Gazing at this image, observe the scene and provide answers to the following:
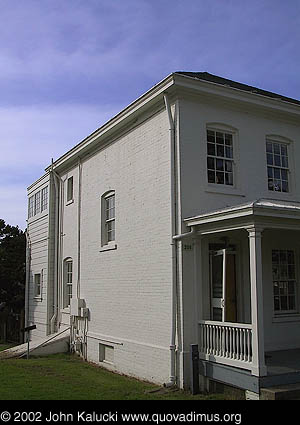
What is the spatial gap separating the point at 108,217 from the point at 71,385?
18.0 feet

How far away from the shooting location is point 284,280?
12266 mm

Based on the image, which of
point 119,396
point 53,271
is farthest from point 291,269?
point 53,271

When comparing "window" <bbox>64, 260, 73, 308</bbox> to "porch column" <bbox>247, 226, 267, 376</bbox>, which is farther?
"window" <bbox>64, 260, 73, 308</bbox>

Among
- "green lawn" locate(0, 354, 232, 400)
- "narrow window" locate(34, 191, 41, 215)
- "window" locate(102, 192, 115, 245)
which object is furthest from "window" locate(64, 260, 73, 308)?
"narrow window" locate(34, 191, 41, 215)

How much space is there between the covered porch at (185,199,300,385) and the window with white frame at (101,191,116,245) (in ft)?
13.4

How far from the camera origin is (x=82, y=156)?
16.6 meters

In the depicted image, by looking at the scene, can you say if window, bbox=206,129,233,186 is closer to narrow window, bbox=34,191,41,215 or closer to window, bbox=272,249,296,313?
window, bbox=272,249,296,313

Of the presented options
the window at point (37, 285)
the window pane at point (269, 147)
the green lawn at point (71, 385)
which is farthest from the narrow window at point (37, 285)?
the window pane at point (269, 147)

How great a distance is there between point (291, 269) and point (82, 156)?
800cm

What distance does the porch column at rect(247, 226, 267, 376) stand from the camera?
8.56 m

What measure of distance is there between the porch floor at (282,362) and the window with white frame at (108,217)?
573cm

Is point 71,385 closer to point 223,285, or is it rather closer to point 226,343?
point 226,343

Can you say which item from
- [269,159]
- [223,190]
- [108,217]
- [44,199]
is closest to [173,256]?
[223,190]

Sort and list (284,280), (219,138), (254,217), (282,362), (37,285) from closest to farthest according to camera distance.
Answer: (254,217), (282,362), (219,138), (284,280), (37,285)
